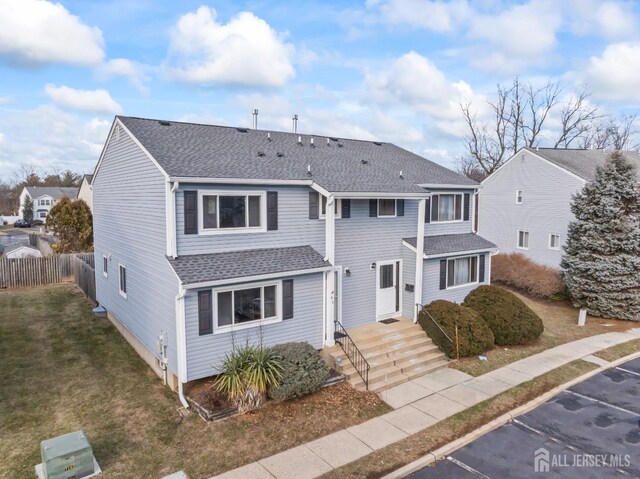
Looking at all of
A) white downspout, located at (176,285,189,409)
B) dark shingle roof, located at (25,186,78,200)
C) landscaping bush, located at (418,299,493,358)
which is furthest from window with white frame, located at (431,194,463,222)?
dark shingle roof, located at (25,186,78,200)

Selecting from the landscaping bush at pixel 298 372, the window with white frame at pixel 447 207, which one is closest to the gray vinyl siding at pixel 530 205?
the window with white frame at pixel 447 207

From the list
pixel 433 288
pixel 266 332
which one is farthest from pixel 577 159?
pixel 266 332

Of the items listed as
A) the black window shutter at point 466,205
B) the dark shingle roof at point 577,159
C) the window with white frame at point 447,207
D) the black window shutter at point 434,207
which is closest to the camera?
the black window shutter at point 434,207

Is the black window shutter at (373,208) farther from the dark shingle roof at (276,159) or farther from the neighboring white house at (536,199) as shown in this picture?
the neighboring white house at (536,199)

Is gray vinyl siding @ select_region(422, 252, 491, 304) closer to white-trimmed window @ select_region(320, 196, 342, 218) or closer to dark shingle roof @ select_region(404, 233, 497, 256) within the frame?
dark shingle roof @ select_region(404, 233, 497, 256)

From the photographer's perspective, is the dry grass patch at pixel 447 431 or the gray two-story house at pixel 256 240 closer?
the dry grass patch at pixel 447 431

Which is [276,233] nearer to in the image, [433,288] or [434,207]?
[433,288]
